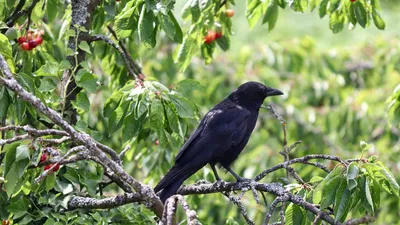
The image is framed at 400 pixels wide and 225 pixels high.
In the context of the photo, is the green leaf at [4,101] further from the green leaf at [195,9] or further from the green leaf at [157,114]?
the green leaf at [195,9]

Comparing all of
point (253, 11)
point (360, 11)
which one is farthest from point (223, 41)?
point (360, 11)

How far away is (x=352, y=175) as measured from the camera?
149 inches

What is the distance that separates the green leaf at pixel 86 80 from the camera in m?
4.40

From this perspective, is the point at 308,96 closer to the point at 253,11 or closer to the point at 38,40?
the point at 253,11

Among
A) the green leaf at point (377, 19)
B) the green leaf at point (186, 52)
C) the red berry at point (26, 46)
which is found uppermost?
the red berry at point (26, 46)

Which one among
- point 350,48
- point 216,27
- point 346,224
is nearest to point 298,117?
point 350,48

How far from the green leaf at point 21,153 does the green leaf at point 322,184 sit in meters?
Answer: 1.36

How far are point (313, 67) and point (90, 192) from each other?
4656 millimetres

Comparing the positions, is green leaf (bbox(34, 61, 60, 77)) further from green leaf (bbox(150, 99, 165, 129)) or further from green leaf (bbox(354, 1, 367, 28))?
green leaf (bbox(354, 1, 367, 28))

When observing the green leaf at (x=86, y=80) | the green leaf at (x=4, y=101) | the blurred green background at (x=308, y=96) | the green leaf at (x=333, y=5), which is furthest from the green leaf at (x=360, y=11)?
the blurred green background at (x=308, y=96)

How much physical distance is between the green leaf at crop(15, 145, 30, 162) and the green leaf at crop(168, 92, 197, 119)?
1.04 metres

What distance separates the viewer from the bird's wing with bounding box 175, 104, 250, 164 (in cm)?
532

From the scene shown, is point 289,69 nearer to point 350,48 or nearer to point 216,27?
point 350,48

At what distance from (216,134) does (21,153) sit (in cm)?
208
